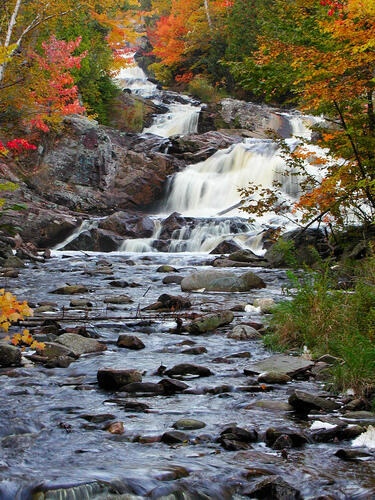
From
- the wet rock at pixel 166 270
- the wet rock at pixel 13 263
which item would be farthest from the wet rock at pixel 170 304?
the wet rock at pixel 13 263

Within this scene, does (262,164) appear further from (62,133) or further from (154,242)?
(62,133)

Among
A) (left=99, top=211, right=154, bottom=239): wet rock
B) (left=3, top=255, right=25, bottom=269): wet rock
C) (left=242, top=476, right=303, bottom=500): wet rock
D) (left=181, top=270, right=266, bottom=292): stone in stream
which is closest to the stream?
(left=242, top=476, right=303, bottom=500): wet rock

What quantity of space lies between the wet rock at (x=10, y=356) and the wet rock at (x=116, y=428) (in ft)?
6.72

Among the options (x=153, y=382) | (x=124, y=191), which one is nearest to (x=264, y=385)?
(x=153, y=382)

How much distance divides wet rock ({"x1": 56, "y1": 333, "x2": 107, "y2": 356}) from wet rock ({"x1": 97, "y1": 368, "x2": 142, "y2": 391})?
123 centimetres

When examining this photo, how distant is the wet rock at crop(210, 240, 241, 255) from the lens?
17.4 m

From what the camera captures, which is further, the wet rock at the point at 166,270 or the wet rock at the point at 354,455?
the wet rock at the point at 166,270

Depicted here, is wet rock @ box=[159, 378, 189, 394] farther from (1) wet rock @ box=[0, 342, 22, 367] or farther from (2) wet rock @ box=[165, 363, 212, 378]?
(1) wet rock @ box=[0, 342, 22, 367]

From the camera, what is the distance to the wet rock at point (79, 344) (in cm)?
609

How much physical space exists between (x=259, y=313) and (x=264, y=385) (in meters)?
3.81

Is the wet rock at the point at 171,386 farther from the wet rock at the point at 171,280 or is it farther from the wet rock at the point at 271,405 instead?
the wet rock at the point at 171,280

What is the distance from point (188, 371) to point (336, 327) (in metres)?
1.79

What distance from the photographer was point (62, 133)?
23.9 metres

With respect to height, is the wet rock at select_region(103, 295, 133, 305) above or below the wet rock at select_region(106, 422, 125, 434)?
below
